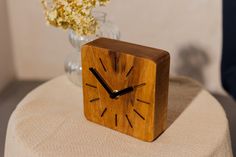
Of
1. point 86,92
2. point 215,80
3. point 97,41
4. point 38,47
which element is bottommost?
point 215,80

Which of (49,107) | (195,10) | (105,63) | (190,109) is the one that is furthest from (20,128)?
(195,10)

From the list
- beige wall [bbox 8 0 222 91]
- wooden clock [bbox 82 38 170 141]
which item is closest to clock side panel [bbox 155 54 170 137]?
wooden clock [bbox 82 38 170 141]

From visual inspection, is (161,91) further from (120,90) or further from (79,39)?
(79,39)

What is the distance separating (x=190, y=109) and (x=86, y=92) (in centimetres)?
30

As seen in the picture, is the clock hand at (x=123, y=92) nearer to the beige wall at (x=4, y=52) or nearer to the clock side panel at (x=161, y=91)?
the clock side panel at (x=161, y=91)

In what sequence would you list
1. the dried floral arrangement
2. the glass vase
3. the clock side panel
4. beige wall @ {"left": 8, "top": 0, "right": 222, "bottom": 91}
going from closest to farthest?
the clock side panel → the dried floral arrangement → the glass vase → beige wall @ {"left": 8, "top": 0, "right": 222, "bottom": 91}

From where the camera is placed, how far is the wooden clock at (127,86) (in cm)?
87

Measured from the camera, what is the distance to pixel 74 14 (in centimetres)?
101

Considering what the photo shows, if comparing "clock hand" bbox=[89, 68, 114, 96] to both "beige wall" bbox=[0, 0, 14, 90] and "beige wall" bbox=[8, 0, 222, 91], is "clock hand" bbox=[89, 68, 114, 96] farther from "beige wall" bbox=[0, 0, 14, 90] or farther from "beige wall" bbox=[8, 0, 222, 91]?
"beige wall" bbox=[0, 0, 14, 90]

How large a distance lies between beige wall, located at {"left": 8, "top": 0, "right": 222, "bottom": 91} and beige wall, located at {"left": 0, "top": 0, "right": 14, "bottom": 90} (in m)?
0.03

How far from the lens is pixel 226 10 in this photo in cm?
142

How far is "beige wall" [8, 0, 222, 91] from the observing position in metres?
1.71

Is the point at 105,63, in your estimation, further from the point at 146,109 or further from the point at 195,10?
the point at 195,10

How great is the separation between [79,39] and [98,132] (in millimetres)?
315
